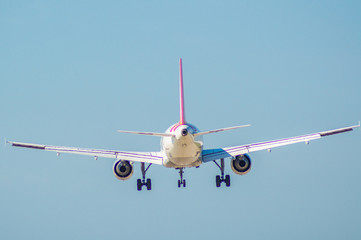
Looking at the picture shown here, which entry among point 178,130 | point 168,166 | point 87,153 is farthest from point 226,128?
point 87,153

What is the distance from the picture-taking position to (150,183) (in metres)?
83.7

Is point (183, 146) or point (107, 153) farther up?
point (107, 153)

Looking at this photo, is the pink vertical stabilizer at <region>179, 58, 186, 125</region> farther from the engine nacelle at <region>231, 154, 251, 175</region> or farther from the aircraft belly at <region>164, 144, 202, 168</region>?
the engine nacelle at <region>231, 154, 251, 175</region>

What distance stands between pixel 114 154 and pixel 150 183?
5.74 m

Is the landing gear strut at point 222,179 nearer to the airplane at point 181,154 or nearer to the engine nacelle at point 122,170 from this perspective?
the airplane at point 181,154

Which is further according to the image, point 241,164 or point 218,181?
point 218,181

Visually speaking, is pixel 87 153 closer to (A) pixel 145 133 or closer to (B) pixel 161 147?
(B) pixel 161 147

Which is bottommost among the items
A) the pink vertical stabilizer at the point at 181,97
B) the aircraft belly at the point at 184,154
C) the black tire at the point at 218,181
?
the aircraft belly at the point at 184,154

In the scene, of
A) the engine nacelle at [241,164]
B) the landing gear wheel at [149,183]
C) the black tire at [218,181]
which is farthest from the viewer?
the landing gear wheel at [149,183]

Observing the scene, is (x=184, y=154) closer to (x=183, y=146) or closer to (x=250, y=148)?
(x=183, y=146)

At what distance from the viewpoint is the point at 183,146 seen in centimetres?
7119

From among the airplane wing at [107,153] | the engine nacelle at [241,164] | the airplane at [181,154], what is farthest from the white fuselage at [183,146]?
the engine nacelle at [241,164]

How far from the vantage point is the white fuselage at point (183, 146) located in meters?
70.5

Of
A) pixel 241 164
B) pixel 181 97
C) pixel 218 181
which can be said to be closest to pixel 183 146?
pixel 181 97
